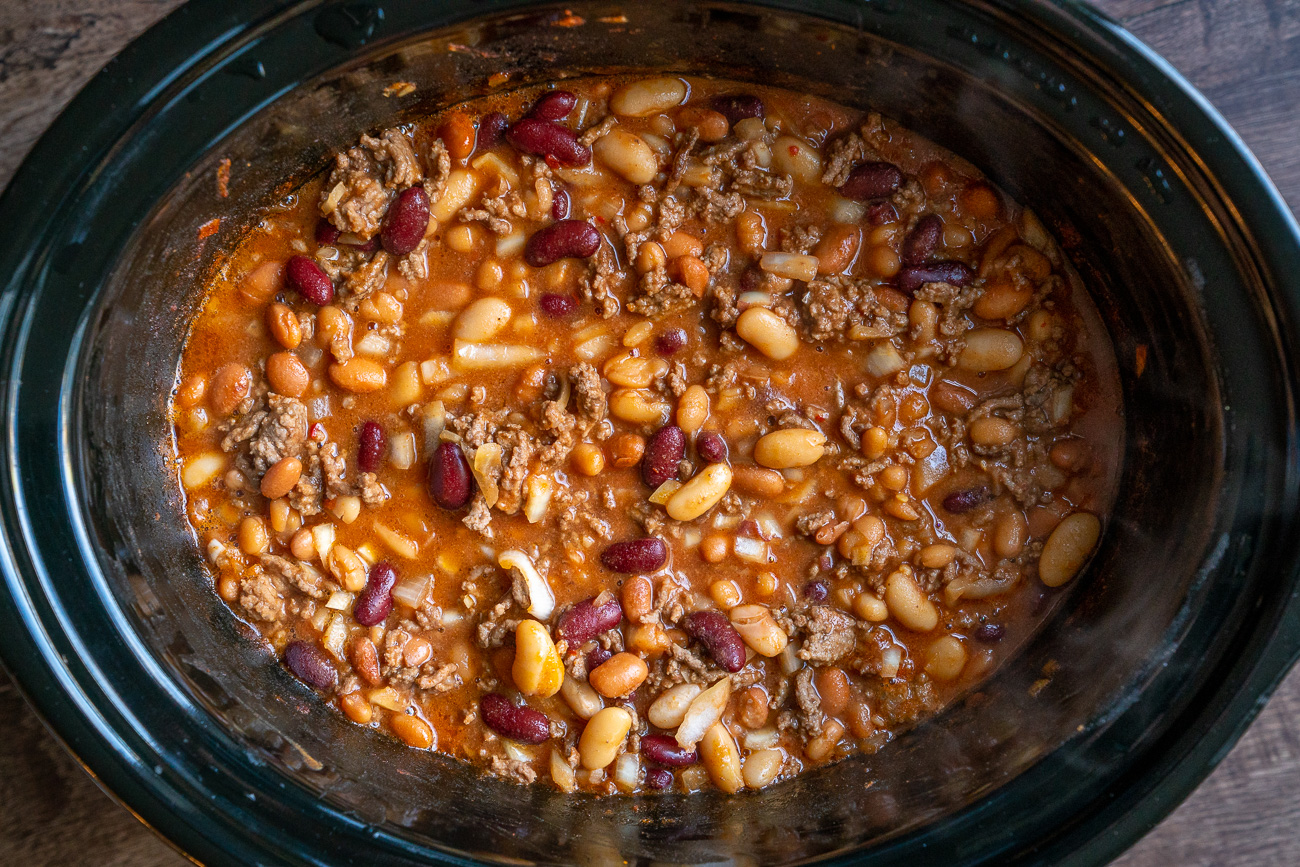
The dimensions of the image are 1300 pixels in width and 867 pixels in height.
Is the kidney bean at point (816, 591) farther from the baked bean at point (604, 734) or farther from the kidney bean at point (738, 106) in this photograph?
the kidney bean at point (738, 106)

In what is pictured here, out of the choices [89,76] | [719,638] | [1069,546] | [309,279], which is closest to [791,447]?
[719,638]

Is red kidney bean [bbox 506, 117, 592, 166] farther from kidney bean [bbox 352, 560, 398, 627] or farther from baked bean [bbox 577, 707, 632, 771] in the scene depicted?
baked bean [bbox 577, 707, 632, 771]

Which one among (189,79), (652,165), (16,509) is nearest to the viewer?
(189,79)

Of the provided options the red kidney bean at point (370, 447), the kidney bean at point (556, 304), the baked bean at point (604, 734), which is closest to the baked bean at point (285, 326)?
the red kidney bean at point (370, 447)

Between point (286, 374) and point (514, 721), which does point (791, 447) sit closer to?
point (514, 721)

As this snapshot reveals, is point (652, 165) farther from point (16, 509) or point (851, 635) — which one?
point (16, 509)

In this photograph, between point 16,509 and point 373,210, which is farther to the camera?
point 373,210

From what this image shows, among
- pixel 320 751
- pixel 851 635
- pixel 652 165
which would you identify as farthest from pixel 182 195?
pixel 851 635

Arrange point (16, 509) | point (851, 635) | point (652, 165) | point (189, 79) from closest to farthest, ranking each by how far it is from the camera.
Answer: point (189, 79) < point (16, 509) < point (652, 165) < point (851, 635)
